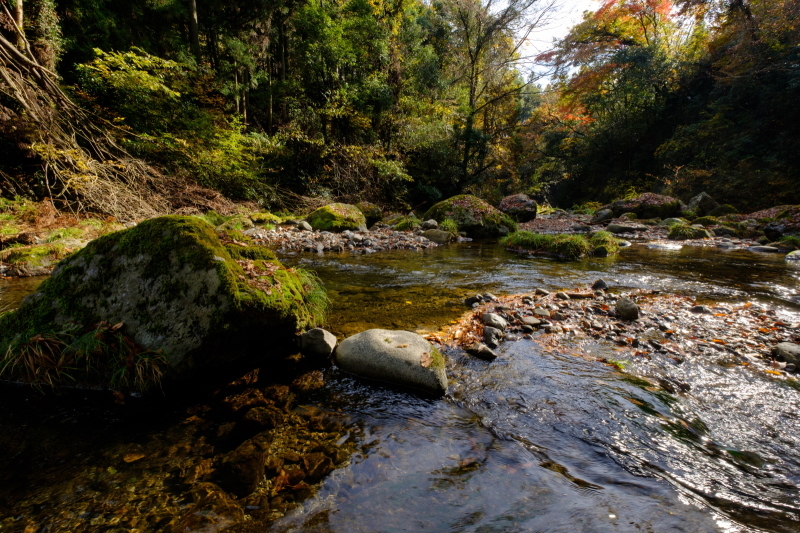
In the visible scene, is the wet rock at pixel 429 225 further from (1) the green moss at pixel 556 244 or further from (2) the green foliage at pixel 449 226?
(1) the green moss at pixel 556 244

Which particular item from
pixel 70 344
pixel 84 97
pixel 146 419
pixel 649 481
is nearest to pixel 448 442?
pixel 649 481

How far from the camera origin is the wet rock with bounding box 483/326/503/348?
3.51 meters

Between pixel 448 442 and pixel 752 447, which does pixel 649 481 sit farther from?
pixel 448 442

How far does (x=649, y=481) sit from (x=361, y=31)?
19007mm

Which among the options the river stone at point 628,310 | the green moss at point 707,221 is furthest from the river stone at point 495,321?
the green moss at point 707,221

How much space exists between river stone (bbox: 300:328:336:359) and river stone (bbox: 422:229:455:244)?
8.00 meters

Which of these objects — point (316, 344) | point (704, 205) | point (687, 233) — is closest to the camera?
point (316, 344)

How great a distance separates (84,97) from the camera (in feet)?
32.0

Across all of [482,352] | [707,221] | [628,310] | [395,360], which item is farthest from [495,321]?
[707,221]

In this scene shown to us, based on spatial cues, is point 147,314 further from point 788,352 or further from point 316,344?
point 788,352

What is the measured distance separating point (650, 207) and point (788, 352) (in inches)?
643

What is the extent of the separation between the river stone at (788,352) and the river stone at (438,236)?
26.9 feet

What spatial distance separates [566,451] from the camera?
2.10 meters

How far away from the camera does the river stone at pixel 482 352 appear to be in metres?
3.25
